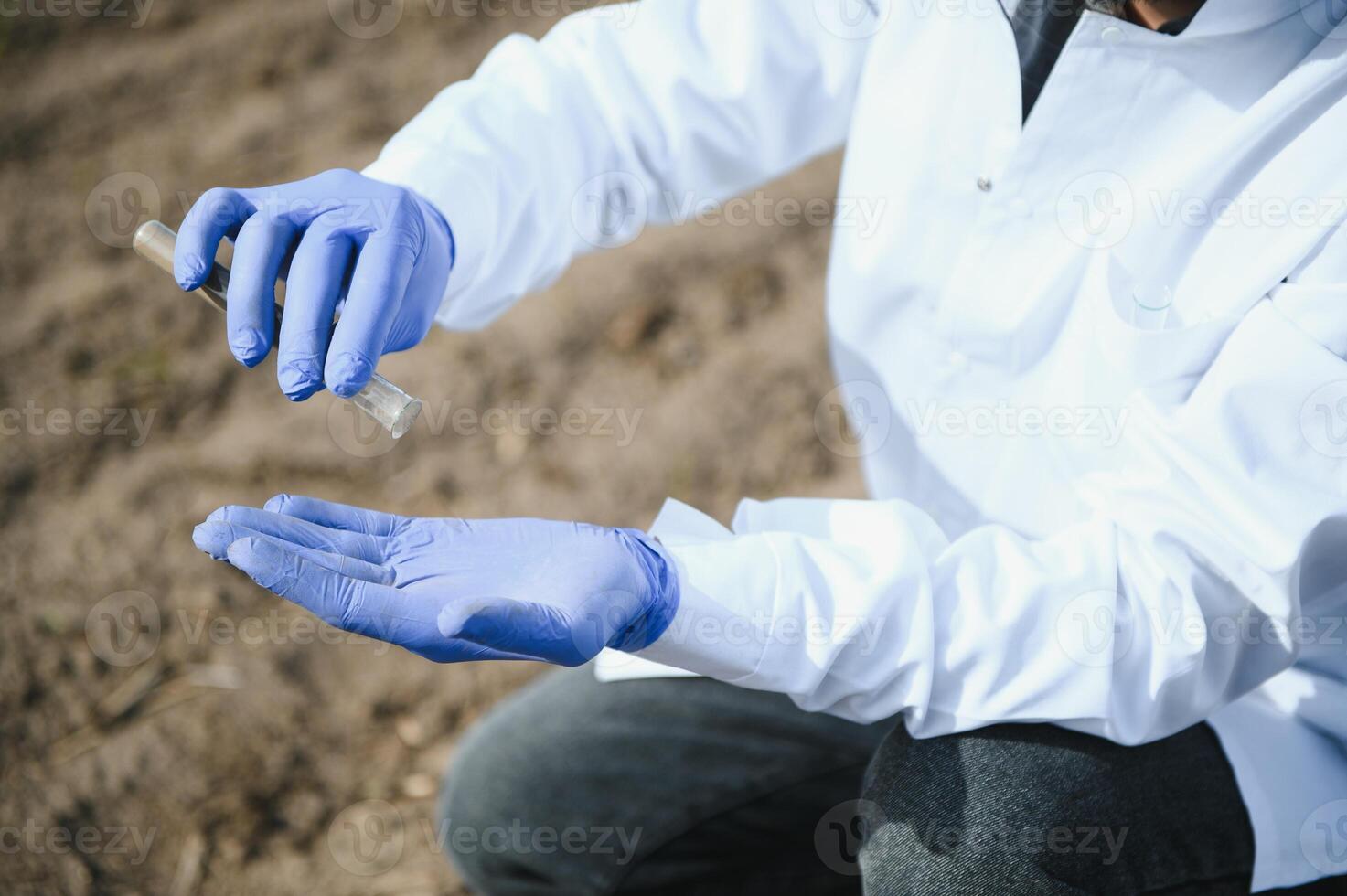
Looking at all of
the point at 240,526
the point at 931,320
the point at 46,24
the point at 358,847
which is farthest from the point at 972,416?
the point at 46,24

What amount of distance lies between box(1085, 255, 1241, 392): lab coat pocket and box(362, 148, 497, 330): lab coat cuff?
0.72 meters

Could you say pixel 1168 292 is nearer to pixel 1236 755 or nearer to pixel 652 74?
pixel 1236 755

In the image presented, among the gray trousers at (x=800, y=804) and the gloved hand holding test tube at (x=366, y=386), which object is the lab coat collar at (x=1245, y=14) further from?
the gloved hand holding test tube at (x=366, y=386)

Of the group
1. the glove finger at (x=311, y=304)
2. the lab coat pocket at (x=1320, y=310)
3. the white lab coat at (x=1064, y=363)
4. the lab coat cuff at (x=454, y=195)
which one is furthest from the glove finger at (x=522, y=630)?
the lab coat pocket at (x=1320, y=310)

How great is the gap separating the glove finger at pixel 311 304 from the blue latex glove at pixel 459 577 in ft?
0.51

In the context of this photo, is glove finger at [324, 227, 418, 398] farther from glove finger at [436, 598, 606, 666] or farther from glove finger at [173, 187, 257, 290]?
glove finger at [436, 598, 606, 666]

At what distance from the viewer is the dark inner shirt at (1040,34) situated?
97cm

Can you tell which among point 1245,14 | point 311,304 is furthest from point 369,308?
point 1245,14

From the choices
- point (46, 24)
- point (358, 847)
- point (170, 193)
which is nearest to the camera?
point (358, 847)

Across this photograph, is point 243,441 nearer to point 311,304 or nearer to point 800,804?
point 311,304

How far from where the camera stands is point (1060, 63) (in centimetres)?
98

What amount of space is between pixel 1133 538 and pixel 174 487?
162 cm

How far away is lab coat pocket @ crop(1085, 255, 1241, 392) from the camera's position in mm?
979

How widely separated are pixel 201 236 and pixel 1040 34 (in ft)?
3.06
